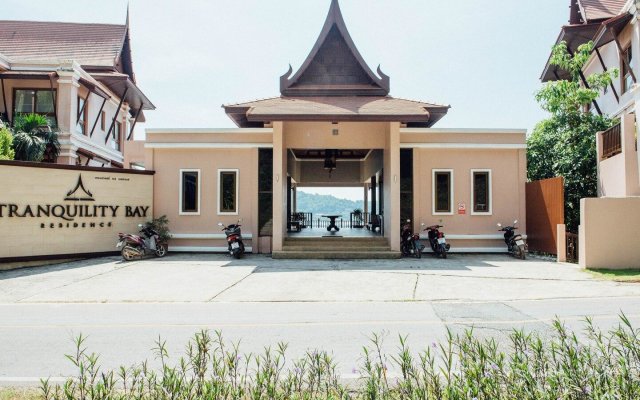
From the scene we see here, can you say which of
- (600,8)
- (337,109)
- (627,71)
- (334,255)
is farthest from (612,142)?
(600,8)

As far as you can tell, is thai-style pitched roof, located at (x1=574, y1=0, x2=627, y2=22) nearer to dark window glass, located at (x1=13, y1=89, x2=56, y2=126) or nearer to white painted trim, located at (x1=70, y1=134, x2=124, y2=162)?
white painted trim, located at (x1=70, y1=134, x2=124, y2=162)

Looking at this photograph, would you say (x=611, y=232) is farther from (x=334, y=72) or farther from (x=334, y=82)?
(x=334, y=72)

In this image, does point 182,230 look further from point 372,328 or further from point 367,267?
point 372,328

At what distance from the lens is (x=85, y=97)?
21.8 m

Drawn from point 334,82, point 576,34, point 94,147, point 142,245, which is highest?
point 576,34

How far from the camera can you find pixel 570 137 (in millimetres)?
15727

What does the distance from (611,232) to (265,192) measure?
33.9 ft

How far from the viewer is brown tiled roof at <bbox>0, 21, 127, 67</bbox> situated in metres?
23.1

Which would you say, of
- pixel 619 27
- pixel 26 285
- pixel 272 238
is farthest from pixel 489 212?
pixel 26 285

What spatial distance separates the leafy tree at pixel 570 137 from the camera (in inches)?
595

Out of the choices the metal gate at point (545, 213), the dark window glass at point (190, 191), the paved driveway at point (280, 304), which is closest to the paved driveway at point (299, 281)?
the paved driveway at point (280, 304)

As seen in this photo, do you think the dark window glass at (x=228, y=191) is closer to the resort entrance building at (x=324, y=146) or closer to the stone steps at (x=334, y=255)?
the resort entrance building at (x=324, y=146)

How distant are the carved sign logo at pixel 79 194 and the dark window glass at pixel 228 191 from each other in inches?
162

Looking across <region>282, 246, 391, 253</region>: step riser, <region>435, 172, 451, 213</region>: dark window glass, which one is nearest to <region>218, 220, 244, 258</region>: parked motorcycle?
<region>282, 246, 391, 253</region>: step riser
